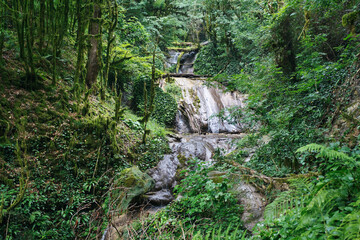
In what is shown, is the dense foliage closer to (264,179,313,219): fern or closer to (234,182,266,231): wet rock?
(264,179,313,219): fern

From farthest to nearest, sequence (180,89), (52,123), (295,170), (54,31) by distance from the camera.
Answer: (180,89)
(54,31)
(52,123)
(295,170)

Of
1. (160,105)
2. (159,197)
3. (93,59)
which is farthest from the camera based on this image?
(160,105)

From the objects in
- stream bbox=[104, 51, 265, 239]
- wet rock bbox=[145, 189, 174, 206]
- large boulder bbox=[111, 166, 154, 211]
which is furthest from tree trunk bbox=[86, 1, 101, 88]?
wet rock bbox=[145, 189, 174, 206]

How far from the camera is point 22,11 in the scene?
17.2 feet

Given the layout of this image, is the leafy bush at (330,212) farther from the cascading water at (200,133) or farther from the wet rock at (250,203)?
the cascading water at (200,133)

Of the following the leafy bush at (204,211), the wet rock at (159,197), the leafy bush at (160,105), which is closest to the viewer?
the leafy bush at (204,211)

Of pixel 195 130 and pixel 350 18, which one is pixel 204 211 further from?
pixel 195 130

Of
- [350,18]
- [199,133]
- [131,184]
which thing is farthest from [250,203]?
[199,133]

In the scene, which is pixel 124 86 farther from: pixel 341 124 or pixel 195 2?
pixel 195 2

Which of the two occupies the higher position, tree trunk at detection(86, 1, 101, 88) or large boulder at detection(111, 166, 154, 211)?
tree trunk at detection(86, 1, 101, 88)

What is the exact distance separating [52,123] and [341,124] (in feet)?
20.8

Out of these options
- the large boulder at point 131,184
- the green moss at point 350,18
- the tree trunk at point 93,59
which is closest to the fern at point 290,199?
the large boulder at point 131,184

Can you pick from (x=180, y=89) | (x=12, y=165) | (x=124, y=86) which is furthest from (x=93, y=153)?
(x=180, y=89)

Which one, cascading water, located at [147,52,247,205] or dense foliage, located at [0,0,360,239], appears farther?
cascading water, located at [147,52,247,205]
